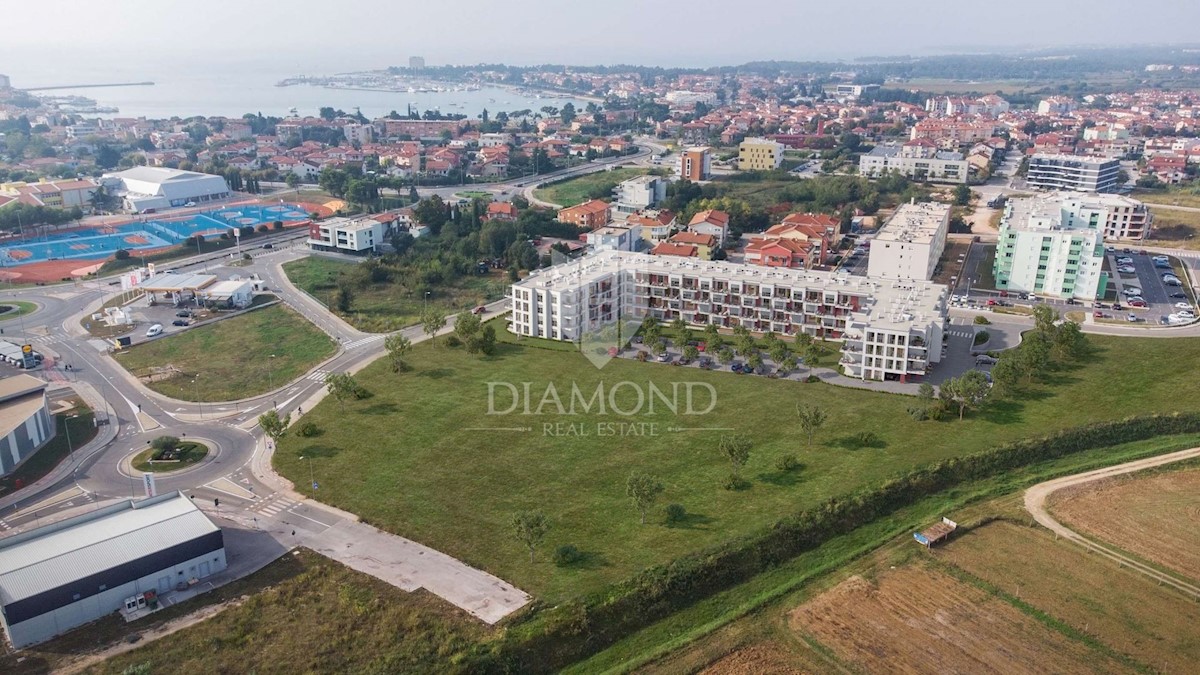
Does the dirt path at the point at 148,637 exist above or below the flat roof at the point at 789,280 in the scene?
below

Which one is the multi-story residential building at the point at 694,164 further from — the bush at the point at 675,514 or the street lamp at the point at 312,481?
the bush at the point at 675,514

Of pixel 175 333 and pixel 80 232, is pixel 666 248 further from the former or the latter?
pixel 80 232

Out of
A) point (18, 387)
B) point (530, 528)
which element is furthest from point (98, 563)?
point (18, 387)

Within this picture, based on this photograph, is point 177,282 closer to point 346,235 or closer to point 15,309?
point 15,309

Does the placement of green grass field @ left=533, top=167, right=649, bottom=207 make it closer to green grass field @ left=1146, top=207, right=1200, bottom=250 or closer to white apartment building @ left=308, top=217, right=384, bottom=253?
white apartment building @ left=308, top=217, right=384, bottom=253

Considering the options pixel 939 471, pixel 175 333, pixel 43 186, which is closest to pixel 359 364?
pixel 175 333

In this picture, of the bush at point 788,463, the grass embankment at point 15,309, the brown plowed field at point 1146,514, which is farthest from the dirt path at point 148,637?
the grass embankment at point 15,309

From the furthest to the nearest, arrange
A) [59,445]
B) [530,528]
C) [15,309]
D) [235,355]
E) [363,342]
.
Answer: [15,309]
[363,342]
[235,355]
[59,445]
[530,528]

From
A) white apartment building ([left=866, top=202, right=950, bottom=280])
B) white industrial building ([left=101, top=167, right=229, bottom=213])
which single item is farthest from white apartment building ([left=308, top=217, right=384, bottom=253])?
white apartment building ([left=866, top=202, right=950, bottom=280])
